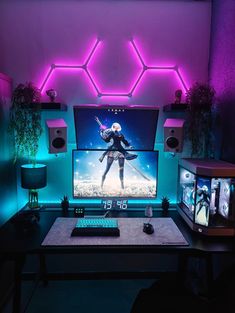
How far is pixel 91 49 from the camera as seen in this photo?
2.22 m

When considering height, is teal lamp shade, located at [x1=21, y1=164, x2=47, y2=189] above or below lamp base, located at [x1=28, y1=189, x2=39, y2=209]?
above

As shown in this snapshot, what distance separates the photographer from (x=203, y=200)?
163 centimetres

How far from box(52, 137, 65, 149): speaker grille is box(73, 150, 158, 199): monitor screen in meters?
0.13

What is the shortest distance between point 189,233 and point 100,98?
54.0 inches

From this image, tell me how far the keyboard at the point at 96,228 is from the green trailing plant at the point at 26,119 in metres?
0.85

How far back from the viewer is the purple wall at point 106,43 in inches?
86.1

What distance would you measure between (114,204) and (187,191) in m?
0.61

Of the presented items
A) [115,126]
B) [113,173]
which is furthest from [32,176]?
[115,126]

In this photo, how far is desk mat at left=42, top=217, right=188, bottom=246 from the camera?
150cm

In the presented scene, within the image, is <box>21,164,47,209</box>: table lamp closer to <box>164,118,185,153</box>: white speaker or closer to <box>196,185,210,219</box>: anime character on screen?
<box>164,118,185,153</box>: white speaker

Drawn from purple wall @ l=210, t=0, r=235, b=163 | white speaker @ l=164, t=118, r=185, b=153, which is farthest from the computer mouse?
purple wall @ l=210, t=0, r=235, b=163

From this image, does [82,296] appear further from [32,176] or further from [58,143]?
[58,143]

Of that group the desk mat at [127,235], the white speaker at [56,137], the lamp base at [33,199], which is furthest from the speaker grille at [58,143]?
the desk mat at [127,235]

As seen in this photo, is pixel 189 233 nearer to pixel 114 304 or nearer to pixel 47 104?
pixel 114 304
